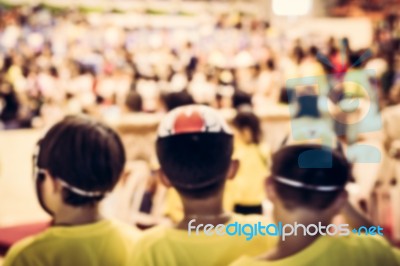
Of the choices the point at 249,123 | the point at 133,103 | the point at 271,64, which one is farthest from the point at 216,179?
the point at 271,64

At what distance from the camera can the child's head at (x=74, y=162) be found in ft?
4.91

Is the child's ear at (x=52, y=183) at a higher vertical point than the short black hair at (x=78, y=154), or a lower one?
lower

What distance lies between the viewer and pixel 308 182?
1.31m

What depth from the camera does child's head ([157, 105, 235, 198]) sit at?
147 cm

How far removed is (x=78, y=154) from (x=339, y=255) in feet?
1.96

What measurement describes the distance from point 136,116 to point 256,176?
1.42m

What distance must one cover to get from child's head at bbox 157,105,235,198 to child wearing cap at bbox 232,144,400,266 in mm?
172

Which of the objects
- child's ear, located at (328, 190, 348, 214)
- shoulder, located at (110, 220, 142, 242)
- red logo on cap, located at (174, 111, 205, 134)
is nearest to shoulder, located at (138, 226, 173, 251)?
shoulder, located at (110, 220, 142, 242)

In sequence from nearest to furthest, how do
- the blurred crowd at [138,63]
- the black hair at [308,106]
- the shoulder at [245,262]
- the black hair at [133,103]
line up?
the shoulder at [245,262], the black hair at [308,106], the black hair at [133,103], the blurred crowd at [138,63]

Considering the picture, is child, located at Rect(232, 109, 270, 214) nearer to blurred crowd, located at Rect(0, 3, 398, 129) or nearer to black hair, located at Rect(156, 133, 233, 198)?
black hair, located at Rect(156, 133, 233, 198)

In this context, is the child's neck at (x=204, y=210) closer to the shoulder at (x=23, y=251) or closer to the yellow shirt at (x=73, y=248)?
the yellow shirt at (x=73, y=248)

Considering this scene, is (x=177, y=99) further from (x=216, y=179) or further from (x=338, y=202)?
(x=338, y=202)

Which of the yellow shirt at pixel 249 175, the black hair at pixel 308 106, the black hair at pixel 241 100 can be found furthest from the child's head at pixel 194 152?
the black hair at pixel 241 100

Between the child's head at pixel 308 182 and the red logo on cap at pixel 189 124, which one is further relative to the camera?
the red logo on cap at pixel 189 124
